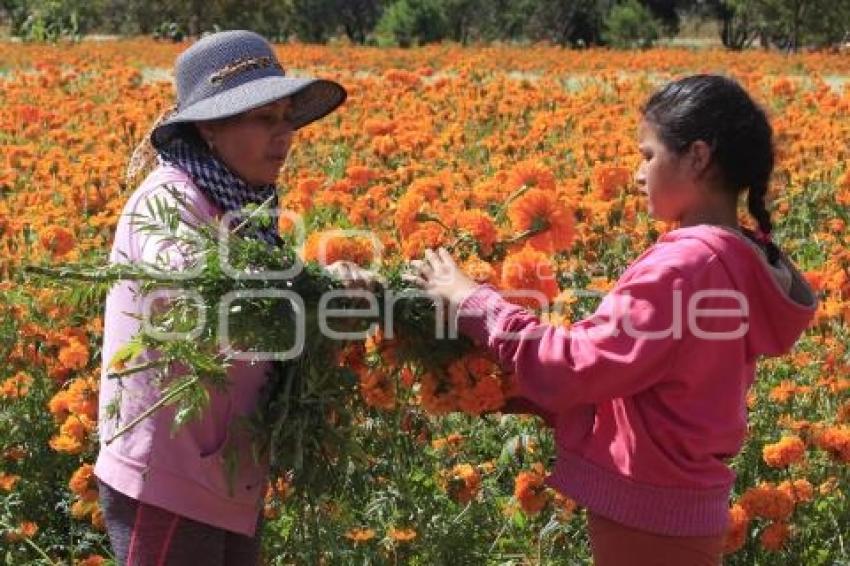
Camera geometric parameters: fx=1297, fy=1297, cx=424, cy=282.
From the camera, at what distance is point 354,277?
2.03 m

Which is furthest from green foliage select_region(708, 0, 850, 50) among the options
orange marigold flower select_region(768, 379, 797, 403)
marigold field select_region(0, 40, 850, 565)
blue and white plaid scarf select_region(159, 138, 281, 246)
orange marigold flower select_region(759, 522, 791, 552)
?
blue and white plaid scarf select_region(159, 138, 281, 246)

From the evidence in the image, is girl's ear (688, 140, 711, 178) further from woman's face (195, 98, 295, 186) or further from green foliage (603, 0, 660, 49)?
green foliage (603, 0, 660, 49)

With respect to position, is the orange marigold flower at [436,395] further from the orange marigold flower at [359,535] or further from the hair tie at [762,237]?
the orange marigold flower at [359,535]

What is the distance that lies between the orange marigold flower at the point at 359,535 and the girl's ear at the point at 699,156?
1326 millimetres

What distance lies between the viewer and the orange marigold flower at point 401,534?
2941 mm

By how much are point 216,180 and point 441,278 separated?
43cm

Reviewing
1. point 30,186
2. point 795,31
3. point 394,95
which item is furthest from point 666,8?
point 30,186

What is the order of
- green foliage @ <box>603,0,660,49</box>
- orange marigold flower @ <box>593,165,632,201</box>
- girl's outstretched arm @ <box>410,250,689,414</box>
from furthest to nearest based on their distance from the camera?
green foliage @ <box>603,0,660,49</box>
orange marigold flower @ <box>593,165,632,201</box>
girl's outstretched arm @ <box>410,250,689,414</box>

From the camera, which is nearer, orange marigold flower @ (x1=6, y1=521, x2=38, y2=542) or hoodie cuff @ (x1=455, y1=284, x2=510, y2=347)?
hoodie cuff @ (x1=455, y1=284, x2=510, y2=347)

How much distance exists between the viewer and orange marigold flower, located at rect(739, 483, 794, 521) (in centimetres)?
294

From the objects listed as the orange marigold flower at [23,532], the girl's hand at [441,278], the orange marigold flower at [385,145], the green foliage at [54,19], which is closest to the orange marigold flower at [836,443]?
the girl's hand at [441,278]

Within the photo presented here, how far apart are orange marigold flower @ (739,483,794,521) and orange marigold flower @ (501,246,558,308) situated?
1.00 meters

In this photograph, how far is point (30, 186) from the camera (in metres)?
6.02

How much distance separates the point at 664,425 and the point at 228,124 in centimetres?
89
